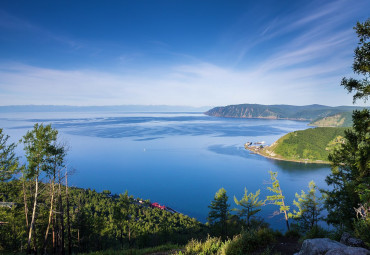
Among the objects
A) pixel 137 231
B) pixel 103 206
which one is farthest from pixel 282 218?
pixel 103 206

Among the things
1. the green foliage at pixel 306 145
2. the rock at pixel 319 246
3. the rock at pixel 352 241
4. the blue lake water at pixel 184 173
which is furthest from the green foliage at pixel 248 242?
the green foliage at pixel 306 145

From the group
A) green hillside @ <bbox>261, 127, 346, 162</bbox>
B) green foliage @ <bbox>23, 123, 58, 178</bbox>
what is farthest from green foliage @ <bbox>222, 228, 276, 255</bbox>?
green hillside @ <bbox>261, 127, 346, 162</bbox>

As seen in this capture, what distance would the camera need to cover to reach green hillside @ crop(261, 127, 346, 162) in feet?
432

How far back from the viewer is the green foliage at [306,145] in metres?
132

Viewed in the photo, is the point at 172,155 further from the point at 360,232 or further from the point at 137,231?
the point at 360,232

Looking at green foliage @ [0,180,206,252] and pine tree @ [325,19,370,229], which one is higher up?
pine tree @ [325,19,370,229]

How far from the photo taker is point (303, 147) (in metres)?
140

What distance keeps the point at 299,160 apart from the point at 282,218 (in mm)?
78366

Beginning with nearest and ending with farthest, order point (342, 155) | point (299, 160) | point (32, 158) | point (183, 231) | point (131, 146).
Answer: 1. point (32, 158)
2. point (342, 155)
3. point (183, 231)
4. point (299, 160)
5. point (131, 146)

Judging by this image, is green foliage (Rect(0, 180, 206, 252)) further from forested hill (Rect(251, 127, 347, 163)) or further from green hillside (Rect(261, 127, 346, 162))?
green hillside (Rect(261, 127, 346, 162))

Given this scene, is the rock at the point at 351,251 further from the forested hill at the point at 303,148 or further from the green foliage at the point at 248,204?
the forested hill at the point at 303,148

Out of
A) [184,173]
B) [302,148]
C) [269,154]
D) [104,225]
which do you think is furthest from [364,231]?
[302,148]

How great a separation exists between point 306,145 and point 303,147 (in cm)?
415

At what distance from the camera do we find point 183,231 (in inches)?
1945
